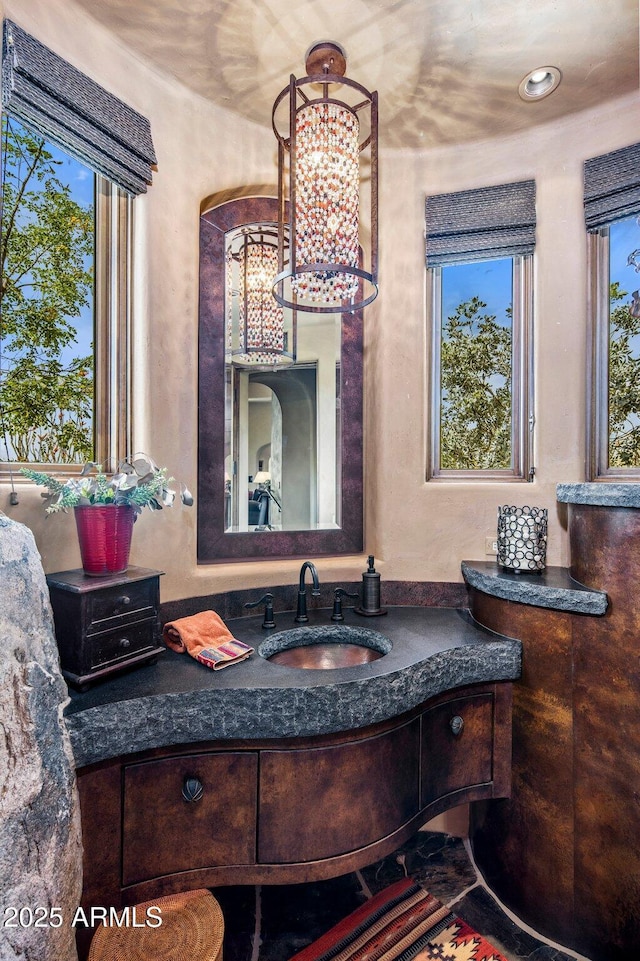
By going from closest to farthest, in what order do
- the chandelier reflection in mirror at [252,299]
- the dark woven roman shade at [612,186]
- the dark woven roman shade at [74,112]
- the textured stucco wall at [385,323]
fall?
the dark woven roman shade at [74,112], the textured stucco wall at [385,323], the dark woven roman shade at [612,186], the chandelier reflection in mirror at [252,299]

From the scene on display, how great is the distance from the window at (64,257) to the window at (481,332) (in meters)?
1.24

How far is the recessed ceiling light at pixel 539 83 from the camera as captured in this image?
1.76 m

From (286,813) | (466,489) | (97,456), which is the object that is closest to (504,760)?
(286,813)

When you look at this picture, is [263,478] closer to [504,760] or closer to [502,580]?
[502,580]

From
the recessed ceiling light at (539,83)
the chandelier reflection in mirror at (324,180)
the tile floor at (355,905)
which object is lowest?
the tile floor at (355,905)

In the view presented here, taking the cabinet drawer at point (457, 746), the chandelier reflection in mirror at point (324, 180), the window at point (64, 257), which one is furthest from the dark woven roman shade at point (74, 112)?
the cabinet drawer at point (457, 746)

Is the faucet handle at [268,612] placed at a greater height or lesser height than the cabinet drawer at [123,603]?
lesser

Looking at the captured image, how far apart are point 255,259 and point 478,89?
3.32 ft

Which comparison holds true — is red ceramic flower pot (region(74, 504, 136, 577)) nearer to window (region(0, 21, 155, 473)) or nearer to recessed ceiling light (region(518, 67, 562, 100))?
window (region(0, 21, 155, 473))

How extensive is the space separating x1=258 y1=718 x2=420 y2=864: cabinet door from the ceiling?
7.08 ft

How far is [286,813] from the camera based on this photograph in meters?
1.34

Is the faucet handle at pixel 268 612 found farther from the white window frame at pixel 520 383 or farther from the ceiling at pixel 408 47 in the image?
the ceiling at pixel 408 47

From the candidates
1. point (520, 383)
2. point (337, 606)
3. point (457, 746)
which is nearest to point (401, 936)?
point (457, 746)

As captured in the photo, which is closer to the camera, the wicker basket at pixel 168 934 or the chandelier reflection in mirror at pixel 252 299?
the wicker basket at pixel 168 934
